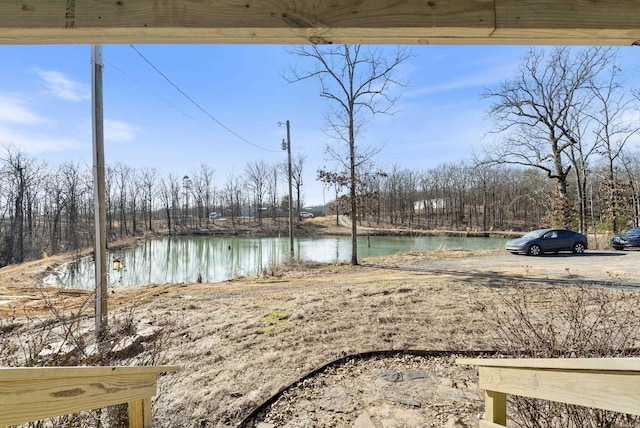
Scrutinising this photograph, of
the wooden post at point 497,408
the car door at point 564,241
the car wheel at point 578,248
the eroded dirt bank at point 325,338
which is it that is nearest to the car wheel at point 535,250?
the car door at point 564,241

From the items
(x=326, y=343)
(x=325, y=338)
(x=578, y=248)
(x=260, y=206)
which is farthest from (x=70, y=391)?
(x=260, y=206)

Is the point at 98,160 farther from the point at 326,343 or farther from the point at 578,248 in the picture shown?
the point at 578,248

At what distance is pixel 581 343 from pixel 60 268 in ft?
78.9

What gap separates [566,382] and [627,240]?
22741mm

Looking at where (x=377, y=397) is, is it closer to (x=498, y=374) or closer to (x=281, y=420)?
(x=281, y=420)

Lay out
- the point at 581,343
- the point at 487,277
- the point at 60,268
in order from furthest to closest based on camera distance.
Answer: the point at 60,268, the point at 487,277, the point at 581,343

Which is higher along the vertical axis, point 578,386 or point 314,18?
point 314,18

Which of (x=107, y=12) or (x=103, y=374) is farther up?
(x=107, y=12)

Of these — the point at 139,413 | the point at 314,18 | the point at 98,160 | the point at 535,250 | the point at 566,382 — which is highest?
the point at 98,160

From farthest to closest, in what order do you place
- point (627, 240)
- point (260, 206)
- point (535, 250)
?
1. point (260, 206)
2. point (627, 240)
3. point (535, 250)

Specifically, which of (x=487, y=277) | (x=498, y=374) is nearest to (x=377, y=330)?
(x=498, y=374)

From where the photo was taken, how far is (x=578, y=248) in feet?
54.5

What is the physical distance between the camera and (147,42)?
1.61m

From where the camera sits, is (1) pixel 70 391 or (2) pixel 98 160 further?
(2) pixel 98 160
